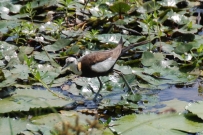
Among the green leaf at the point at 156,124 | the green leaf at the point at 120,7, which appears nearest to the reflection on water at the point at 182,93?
the green leaf at the point at 156,124

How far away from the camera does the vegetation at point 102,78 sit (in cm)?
429

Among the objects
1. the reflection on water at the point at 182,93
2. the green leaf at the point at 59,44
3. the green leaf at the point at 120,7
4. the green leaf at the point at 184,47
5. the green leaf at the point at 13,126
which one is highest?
the green leaf at the point at 120,7

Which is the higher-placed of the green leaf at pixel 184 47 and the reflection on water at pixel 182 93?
the green leaf at pixel 184 47

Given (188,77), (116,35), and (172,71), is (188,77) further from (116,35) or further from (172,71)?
(116,35)

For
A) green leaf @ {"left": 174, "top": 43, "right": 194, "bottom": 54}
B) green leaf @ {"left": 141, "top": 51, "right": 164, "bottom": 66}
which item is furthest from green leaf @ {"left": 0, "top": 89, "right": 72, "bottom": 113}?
green leaf @ {"left": 174, "top": 43, "right": 194, "bottom": 54}

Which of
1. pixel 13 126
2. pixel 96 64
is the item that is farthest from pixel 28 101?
pixel 96 64

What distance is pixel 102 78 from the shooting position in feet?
17.6

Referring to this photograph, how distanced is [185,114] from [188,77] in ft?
3.47

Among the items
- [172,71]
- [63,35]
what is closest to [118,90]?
[172,71]

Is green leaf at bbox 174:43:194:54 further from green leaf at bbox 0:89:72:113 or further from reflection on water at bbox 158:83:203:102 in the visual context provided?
green leaf at bbox 0:89:72:113

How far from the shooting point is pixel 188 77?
17.7 ft

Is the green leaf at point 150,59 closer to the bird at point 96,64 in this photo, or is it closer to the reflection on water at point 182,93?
the reflection on water at point 182,93

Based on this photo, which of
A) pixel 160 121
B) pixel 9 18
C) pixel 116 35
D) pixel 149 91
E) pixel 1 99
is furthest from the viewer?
pixel 9 18

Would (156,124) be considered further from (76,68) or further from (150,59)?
(150,59)
